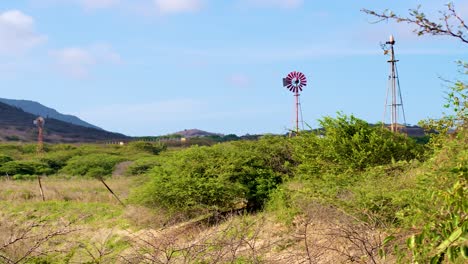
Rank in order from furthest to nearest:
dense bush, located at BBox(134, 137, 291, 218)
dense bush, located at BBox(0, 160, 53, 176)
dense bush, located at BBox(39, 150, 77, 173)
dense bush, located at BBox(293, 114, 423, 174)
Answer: dense bush, located at BBox(39, 150, 77, 173), dense bush, located at BBox(0, 160, 53, 176), dense bush, located at BBox(134, 137, 291, 218), dense bush, located at BBox(293, 114, 423, 174)

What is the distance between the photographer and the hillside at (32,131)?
120m

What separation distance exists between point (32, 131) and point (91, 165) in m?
82.1

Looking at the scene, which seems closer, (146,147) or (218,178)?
(218,178)

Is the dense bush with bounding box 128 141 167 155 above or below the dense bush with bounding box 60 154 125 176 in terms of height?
above

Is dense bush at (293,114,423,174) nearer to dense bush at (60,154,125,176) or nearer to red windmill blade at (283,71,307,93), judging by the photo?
red windmill blade at (283,71,307,93)

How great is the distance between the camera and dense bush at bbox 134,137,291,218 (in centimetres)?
1692

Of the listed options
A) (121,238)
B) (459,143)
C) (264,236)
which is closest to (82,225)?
(121,238)

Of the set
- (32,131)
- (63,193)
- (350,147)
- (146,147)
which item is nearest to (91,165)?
(146,147)

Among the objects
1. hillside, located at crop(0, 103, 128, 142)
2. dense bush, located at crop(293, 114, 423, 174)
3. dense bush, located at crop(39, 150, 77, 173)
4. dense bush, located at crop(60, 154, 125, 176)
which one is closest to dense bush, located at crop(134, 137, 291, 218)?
dense bush, located at crop(293, 114, 423, 174)

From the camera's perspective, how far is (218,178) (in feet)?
56.0

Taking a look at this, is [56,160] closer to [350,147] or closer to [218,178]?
[218,178]

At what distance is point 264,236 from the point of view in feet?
44.2

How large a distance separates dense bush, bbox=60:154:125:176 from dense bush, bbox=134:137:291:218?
31.1m

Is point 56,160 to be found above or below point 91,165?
above
